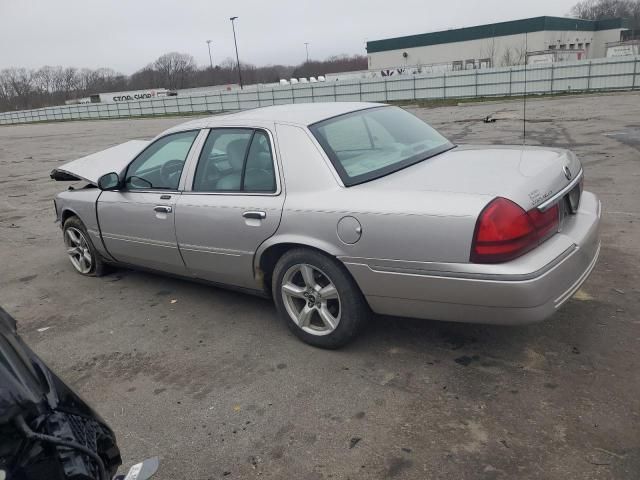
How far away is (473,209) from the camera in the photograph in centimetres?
280

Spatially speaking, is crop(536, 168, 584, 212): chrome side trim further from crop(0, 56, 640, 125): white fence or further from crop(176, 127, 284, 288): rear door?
crop(0, 56, 640, 125): white fence

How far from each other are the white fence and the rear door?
29677 millimetres

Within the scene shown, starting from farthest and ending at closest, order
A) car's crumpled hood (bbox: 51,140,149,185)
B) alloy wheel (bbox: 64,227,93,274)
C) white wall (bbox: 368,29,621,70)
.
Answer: white wall (bbox: 368,29,621,70), alloy wheel (bbox: 64,227,93,274), car's crumpled hood (bbox: 51,140,149,185)

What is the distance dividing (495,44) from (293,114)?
6730 centimetres

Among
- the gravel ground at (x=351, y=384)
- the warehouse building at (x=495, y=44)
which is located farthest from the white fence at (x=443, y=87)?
the gravel ground at (x=351, y=384)

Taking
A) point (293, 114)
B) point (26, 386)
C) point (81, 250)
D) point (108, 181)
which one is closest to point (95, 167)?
point (81, 250)

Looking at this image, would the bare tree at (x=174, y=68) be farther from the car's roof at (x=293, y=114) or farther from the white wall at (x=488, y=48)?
the car's roof at (x=293, y=114)

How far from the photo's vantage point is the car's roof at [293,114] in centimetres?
380

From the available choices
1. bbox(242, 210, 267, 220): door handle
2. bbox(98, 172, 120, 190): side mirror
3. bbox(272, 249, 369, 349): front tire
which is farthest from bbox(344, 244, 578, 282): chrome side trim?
bbox(98, 172, 120, 190): side mirror

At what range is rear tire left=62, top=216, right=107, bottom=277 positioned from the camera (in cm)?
529

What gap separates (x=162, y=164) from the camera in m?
4.52

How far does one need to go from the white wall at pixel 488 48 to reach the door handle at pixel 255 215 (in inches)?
2381

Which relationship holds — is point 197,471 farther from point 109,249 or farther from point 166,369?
point 109,249

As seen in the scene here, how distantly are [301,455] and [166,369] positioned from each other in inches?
52.1
